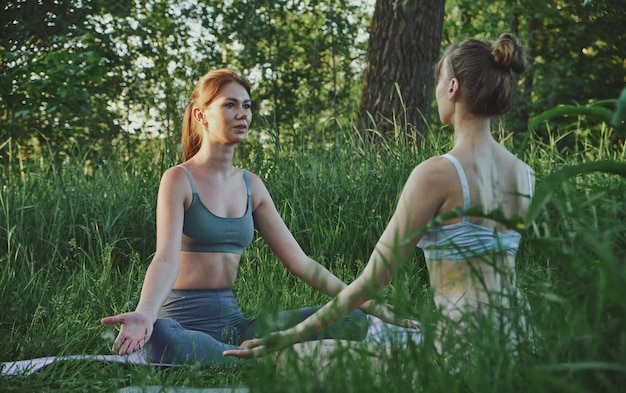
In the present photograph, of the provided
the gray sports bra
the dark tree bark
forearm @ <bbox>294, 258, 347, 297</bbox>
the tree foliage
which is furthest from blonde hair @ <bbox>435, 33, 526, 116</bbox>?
the tree foliage

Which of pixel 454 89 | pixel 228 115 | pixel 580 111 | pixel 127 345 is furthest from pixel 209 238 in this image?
pixel 580 111

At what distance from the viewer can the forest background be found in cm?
195

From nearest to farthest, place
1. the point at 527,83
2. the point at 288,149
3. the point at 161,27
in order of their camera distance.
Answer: the point at 288,149 < the point at 161,27 < the point at 527,83

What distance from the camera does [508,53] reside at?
3150 millimetres

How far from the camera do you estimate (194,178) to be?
14.3 feet

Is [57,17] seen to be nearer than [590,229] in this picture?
No

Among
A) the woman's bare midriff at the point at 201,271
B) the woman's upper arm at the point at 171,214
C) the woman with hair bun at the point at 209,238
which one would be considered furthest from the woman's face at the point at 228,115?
the woman's bare midriff at the point at 201,271

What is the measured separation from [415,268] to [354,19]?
38.4 ft

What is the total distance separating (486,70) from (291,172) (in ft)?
10.7

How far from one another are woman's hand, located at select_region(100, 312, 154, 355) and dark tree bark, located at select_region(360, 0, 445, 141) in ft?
16.0

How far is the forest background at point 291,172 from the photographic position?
1.95 meters

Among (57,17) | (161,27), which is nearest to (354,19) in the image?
(161,27)

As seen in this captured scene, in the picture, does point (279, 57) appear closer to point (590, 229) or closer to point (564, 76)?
point (564, 76)

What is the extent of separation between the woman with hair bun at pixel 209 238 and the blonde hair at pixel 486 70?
1.13 meters
